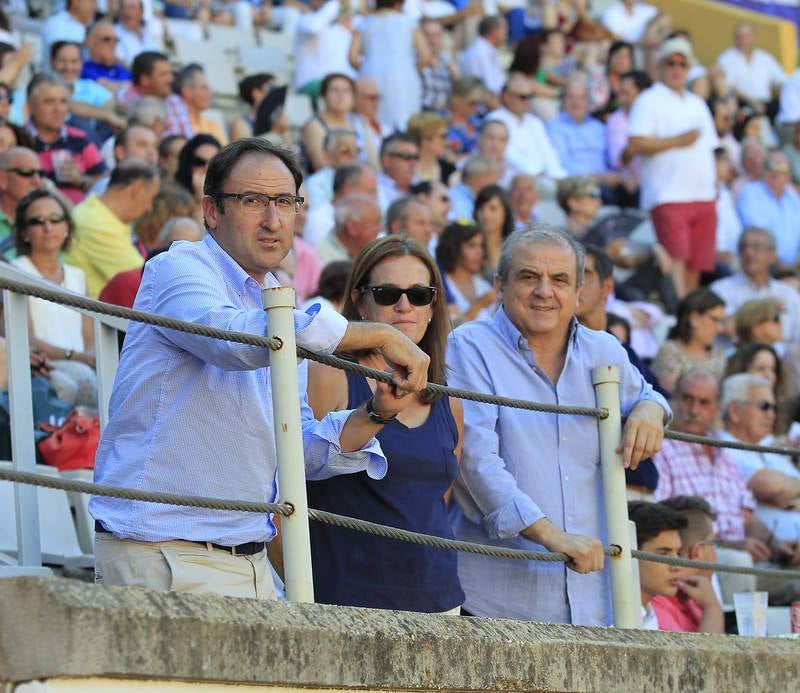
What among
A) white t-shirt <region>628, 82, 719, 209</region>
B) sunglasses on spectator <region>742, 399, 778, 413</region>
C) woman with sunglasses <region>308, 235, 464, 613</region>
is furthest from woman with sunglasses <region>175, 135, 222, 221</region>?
white t-shirt <region>628, 82, 719, 209</region>

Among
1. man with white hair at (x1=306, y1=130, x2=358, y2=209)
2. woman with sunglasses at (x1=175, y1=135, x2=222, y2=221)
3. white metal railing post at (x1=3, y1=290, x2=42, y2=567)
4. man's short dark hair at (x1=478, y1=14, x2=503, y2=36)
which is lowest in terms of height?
white metal railing post at (x1=3, y1=290, x2=42, y2=567)

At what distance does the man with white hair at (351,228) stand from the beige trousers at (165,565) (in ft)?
19.0

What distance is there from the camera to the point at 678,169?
528 inches

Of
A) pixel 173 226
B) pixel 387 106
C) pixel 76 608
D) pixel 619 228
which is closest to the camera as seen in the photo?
pixel 76 608

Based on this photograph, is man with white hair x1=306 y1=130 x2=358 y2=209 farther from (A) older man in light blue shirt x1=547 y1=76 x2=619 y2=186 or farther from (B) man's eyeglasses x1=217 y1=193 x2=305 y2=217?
(B) man's eyeglasses x1=217 y1=193 x2=305 y2=217

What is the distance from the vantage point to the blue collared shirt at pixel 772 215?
48.3 feet

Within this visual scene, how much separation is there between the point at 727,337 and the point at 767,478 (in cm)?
330

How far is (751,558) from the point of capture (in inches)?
315

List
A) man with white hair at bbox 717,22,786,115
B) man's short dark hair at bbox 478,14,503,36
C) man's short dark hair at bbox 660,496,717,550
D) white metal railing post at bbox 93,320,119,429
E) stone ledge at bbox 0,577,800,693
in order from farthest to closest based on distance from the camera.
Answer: man with white hair at bbox 717,22,786,115 → man's short dark hair at bbox 478,14,503,36 → man's short dark hair at bbox 660,496,717,550 → white metal railing post at bbox 93,320,119,429 → stone ledge at bbox 0,577,800,693

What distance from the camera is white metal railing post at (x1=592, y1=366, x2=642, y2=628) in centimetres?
480

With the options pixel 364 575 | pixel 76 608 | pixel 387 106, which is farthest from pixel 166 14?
pixel 76 608

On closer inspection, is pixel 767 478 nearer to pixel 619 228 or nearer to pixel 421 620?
pixel 619 228

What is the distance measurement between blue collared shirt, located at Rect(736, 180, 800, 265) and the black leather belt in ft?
36.8

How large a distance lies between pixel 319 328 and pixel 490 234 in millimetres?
7084
